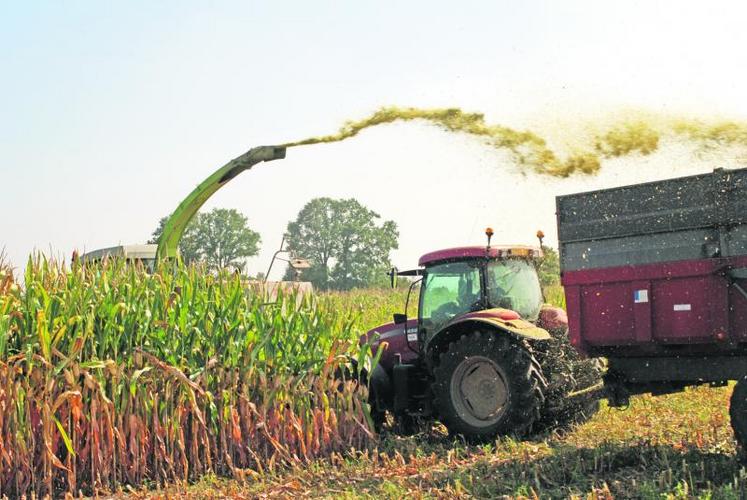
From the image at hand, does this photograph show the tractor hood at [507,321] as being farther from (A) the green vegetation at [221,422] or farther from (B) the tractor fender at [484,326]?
(A) the green vegetation at [221,422]

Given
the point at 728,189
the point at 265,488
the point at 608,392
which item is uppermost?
the point at 728,189

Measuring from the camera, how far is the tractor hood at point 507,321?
A: 754 cm

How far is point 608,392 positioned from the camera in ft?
22.4

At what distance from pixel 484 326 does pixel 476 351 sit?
0.24m

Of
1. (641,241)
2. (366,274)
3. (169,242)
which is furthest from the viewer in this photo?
(366,274)

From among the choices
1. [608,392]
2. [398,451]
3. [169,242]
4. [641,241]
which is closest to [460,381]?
[398,451]

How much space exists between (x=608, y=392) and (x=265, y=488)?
2794 millimetres

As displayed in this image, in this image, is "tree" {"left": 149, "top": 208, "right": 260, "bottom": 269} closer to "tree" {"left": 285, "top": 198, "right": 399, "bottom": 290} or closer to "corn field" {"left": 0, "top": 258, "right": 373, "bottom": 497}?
"tree" {"left": 285, "top": 198, "right": 399, "bottom": 290}

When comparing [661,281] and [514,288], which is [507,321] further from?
[661,281]

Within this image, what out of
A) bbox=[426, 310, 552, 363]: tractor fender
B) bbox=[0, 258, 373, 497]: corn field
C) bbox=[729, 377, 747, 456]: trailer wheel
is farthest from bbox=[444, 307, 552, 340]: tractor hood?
bbox=[729, 377, 747, 456]: trailer wheel

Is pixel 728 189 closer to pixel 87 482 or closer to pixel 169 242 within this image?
pixel 87 482

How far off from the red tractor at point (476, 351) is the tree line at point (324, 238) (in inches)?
2110

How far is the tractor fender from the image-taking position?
7562mm

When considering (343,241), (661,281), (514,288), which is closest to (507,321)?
(514,288)
